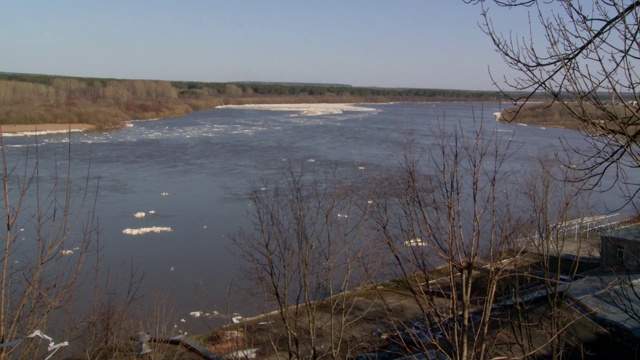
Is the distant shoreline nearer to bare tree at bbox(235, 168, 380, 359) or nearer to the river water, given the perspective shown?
the river water

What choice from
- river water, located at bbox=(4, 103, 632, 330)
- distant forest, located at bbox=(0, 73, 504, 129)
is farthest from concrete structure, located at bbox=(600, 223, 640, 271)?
distant forest, located at bbox=(0, 73, 504, 129)

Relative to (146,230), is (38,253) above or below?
above

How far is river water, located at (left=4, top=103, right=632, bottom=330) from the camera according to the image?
722 centimetres

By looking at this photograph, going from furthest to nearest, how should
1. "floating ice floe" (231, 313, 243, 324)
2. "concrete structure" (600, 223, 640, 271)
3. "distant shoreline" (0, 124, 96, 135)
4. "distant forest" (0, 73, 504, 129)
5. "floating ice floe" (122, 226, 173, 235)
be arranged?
"distant forest" (0, 73, 504, 129) < "distant shoreline" (0, 124, 96, 135) < "floating ice floe" (122, 226, 173, 235) < "concrete structure" (600, 223, 640, 271) < "floating ice floe" (231, 313, 243, 324)

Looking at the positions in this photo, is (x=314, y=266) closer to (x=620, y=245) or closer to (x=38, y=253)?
(x=38, y=253)

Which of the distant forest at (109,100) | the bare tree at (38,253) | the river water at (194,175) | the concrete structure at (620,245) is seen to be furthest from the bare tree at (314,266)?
the distant forest at (109,100)

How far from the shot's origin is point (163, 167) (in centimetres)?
1384

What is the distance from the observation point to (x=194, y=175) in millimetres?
12766

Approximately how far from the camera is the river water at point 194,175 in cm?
722

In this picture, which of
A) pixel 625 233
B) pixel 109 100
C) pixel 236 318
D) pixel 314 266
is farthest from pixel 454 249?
pixel 109 100

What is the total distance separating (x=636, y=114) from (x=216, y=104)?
138ft

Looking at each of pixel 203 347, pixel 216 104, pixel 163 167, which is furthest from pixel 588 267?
pixel 216 104

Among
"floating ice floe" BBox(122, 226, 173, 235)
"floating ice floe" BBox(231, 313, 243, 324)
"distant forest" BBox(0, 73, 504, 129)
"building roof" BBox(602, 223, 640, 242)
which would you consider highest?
"distant forest" BBox(0, 73, 504, 129)

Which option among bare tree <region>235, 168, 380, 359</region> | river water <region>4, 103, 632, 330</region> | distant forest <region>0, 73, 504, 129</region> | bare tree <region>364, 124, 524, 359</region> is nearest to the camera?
bare tree <region>364, 124, 524, 359</region>
